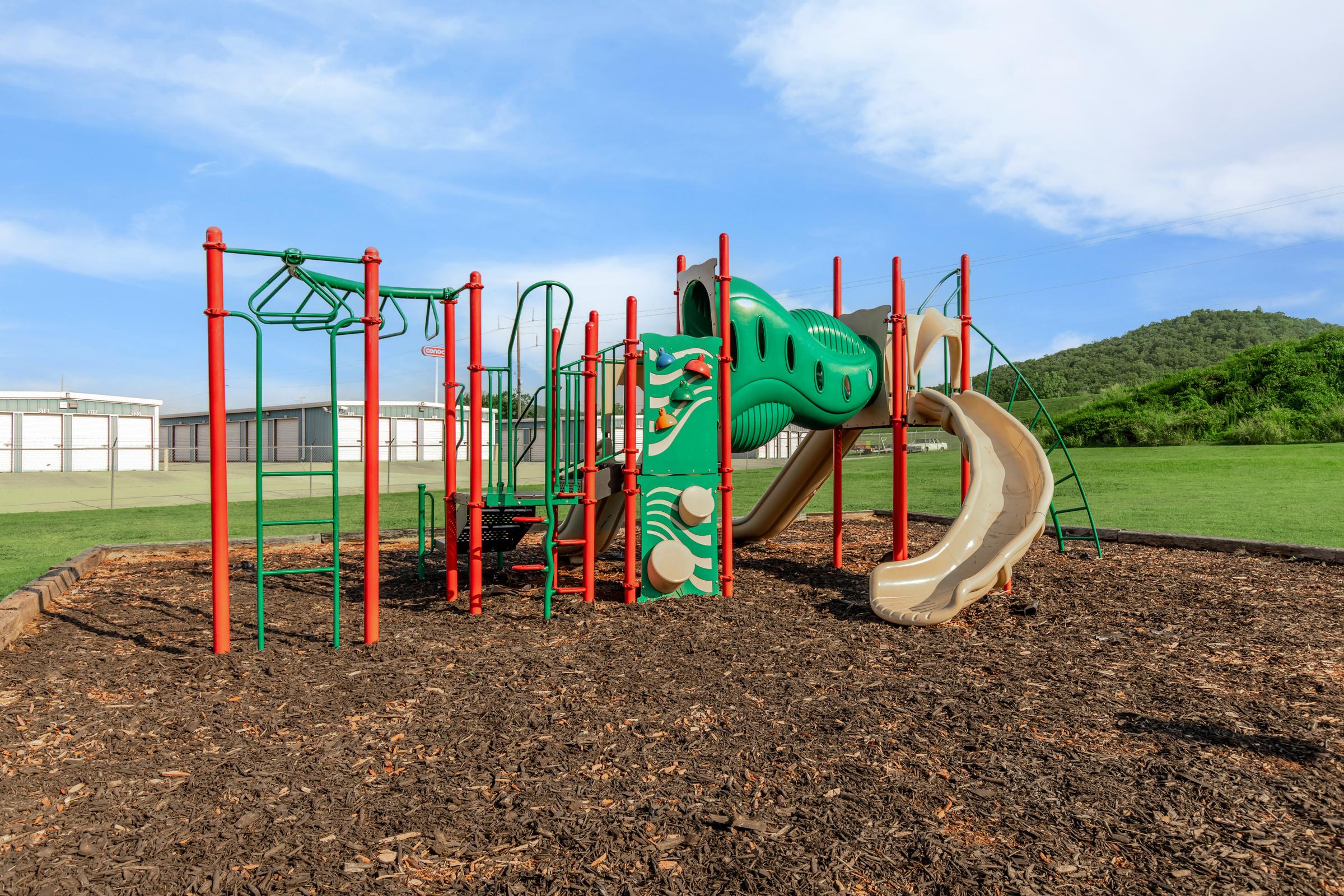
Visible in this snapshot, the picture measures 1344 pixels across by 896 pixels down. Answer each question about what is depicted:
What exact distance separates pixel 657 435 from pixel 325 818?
15.3 ft

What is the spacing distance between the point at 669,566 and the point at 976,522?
9.90 ft

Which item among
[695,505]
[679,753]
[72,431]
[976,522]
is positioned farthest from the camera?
[72,431]

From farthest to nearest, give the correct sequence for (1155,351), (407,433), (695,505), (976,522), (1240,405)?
(1155,351) < (407,433) < (1240,405) < (976,522) < (695,505)

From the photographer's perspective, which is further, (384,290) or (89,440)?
(89,440)

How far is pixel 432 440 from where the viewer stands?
48812 millimetres

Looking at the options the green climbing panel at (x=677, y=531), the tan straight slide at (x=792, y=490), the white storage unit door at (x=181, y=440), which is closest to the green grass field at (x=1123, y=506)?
the tan straight slide at (x=792, y=490)

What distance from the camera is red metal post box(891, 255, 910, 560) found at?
27.8ft

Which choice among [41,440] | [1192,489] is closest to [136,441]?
[41,440]

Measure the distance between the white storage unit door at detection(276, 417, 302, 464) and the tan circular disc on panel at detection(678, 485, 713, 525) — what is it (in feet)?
138

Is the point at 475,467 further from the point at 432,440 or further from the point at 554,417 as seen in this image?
the point at 432,440

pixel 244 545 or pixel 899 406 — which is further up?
pixel 899 406

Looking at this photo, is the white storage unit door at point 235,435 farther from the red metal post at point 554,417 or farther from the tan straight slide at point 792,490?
the red metal post at point 554,417

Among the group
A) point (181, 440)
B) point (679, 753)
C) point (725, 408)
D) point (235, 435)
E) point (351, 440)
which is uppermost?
point (235, 435)

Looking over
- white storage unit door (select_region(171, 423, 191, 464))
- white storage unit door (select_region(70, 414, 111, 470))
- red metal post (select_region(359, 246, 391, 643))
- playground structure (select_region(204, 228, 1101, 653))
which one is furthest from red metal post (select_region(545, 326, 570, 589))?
white storage unit door (select_region(171, 423, 191, 464))
